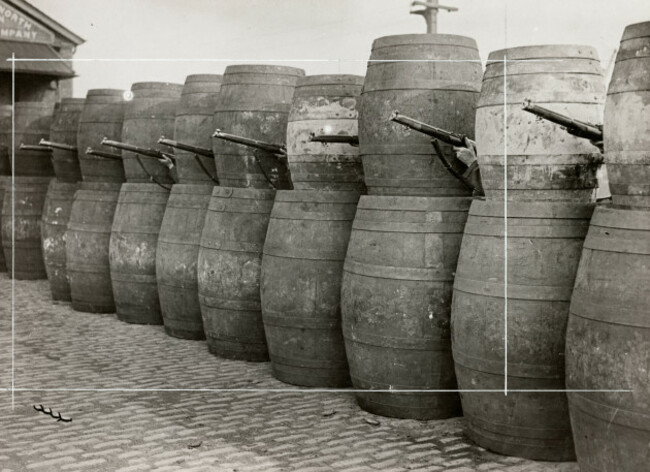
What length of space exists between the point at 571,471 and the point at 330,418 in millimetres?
1507

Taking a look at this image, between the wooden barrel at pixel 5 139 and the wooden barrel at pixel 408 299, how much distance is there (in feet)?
24.3

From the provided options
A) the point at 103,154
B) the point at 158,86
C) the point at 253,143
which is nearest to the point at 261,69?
the point at 253,143

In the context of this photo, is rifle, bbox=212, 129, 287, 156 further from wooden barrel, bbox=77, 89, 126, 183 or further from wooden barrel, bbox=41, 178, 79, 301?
wooden barrel, bbox=41, 178, 79, 301

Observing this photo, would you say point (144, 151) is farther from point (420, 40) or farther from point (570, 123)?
point (570, 123)

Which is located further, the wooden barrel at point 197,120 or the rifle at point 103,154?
the rifle at point 103,154

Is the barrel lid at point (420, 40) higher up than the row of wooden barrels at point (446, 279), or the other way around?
the barrel lid at point (420, 40)

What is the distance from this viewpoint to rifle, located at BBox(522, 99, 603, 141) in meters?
4.20

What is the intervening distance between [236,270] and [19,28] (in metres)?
8.29

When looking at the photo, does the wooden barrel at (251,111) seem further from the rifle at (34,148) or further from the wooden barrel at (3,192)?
the wooden barrel at (3,192)

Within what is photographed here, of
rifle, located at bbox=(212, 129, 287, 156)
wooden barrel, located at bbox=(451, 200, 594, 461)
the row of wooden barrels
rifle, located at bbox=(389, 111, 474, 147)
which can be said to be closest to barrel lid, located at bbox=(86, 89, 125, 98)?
the row of wooden barrels

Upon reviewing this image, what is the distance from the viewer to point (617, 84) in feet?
12.7

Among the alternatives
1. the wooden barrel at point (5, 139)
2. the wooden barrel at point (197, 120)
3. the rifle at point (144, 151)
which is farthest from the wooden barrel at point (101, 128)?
the wooden barrel at point (5, 139)

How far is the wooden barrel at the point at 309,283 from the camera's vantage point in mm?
5883

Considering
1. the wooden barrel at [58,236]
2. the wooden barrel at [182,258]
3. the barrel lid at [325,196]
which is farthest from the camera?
the wooden barrel at [58,236]
